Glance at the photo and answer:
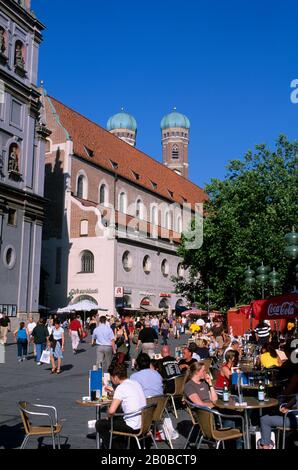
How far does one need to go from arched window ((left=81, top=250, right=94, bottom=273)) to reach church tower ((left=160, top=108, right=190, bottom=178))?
62315mm

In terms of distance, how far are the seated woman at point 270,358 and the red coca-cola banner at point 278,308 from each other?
0.68 m

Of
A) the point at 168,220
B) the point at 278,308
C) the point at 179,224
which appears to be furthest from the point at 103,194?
the point at 278,308

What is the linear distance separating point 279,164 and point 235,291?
36.1 ft

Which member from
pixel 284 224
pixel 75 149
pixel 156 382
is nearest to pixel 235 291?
pixel 284 224

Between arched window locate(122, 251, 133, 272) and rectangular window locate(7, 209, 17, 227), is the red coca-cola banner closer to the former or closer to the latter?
rectangular window locate(7, 209, 17, 227)

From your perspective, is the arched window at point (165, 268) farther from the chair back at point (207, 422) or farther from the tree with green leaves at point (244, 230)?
the chair back at point (207, 422)

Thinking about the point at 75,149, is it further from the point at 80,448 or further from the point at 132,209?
the point at 80,448

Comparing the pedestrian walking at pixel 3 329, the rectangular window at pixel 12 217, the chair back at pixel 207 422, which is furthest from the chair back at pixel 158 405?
the rectangular window at pixel 12 217

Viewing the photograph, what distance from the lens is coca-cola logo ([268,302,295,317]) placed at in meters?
11.1

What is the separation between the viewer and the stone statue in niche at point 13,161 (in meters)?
35.4

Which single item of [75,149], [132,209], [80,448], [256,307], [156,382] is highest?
[75,149]

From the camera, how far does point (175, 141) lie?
4195 inches

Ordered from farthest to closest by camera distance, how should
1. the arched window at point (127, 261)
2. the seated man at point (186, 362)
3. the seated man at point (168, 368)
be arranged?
the arched window at point (127, 261), the seated man at point (186, 362), the seated man at point (168, 368)
